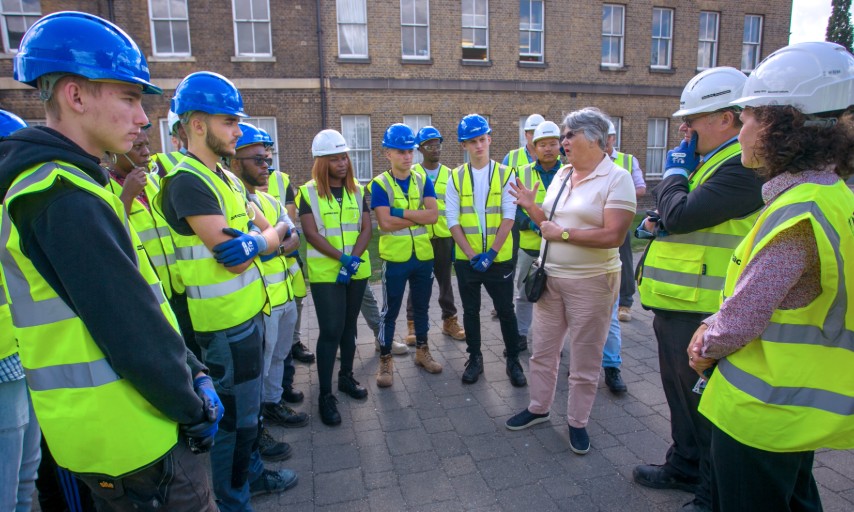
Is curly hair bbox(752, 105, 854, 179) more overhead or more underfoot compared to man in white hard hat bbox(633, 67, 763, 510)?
more overhead

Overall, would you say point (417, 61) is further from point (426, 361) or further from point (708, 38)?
point (426, 361)

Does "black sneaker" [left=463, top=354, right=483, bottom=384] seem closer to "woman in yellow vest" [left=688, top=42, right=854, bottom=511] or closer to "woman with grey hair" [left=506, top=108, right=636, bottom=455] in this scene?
"woman with grey hair" [left=506, top=108, right=636, bottom=455]

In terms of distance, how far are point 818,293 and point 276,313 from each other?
2807 millimetres

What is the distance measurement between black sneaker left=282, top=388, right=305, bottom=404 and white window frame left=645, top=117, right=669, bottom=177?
18.0 m

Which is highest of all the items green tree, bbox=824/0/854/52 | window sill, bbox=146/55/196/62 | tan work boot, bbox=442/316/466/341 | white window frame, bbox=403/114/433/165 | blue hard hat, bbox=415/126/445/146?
green tree, bbox=824/0/854/52

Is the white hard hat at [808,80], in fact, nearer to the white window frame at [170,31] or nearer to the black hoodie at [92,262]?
the black hoodie at [92,262]

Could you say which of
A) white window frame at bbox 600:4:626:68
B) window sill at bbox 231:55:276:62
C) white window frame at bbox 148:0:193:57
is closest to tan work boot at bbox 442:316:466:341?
window sill at bbox 231:55:276:62

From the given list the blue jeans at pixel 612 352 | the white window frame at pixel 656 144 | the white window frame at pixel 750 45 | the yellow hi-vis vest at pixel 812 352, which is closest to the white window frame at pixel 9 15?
the blue jeans at pixel 612 352

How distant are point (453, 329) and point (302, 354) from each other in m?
1.72

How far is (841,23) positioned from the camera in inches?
1057

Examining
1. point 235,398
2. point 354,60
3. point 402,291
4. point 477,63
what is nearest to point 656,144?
point 477,63

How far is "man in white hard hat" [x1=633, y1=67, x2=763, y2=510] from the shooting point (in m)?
2.54

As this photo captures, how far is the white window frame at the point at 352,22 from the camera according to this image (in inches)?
587

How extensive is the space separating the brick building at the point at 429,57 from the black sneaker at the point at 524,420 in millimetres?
13029
